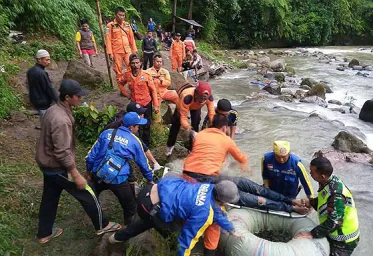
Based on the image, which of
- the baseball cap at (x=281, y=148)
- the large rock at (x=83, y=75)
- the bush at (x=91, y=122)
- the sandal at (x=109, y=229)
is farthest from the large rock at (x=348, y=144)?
the large rock at (x=83, y=75)

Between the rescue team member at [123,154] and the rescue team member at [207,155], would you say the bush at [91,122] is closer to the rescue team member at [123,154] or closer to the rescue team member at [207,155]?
the rescue team member at [123,154]

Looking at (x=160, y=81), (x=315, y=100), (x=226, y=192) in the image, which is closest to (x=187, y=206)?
(x=226, y=192)

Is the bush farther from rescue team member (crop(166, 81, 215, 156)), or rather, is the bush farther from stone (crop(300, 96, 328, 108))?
stone (crop(300, 96, 328, 108))

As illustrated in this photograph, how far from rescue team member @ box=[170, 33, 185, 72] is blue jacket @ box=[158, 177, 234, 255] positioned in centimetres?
899

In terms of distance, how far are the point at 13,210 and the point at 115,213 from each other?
1271 millimetres

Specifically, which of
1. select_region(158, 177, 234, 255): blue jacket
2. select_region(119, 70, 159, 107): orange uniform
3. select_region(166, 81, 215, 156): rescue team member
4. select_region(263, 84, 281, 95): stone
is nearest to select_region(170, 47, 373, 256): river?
select_region(263, 84, 281, 95): stone

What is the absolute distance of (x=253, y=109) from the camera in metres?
10.4

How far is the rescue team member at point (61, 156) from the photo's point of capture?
3.09 m

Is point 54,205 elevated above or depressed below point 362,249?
above

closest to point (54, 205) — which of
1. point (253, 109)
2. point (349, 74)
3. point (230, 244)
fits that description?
point (230, 244)

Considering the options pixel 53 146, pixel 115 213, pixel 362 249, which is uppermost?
pixel 53 146

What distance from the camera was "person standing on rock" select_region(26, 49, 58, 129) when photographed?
16.4 feet

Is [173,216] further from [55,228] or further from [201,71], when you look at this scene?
[201,71]

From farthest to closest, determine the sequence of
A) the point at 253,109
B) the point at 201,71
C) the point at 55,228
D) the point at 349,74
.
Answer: the point at 349,74 → the point at 201,71 → the point at 253,109 → the point at 55,228
